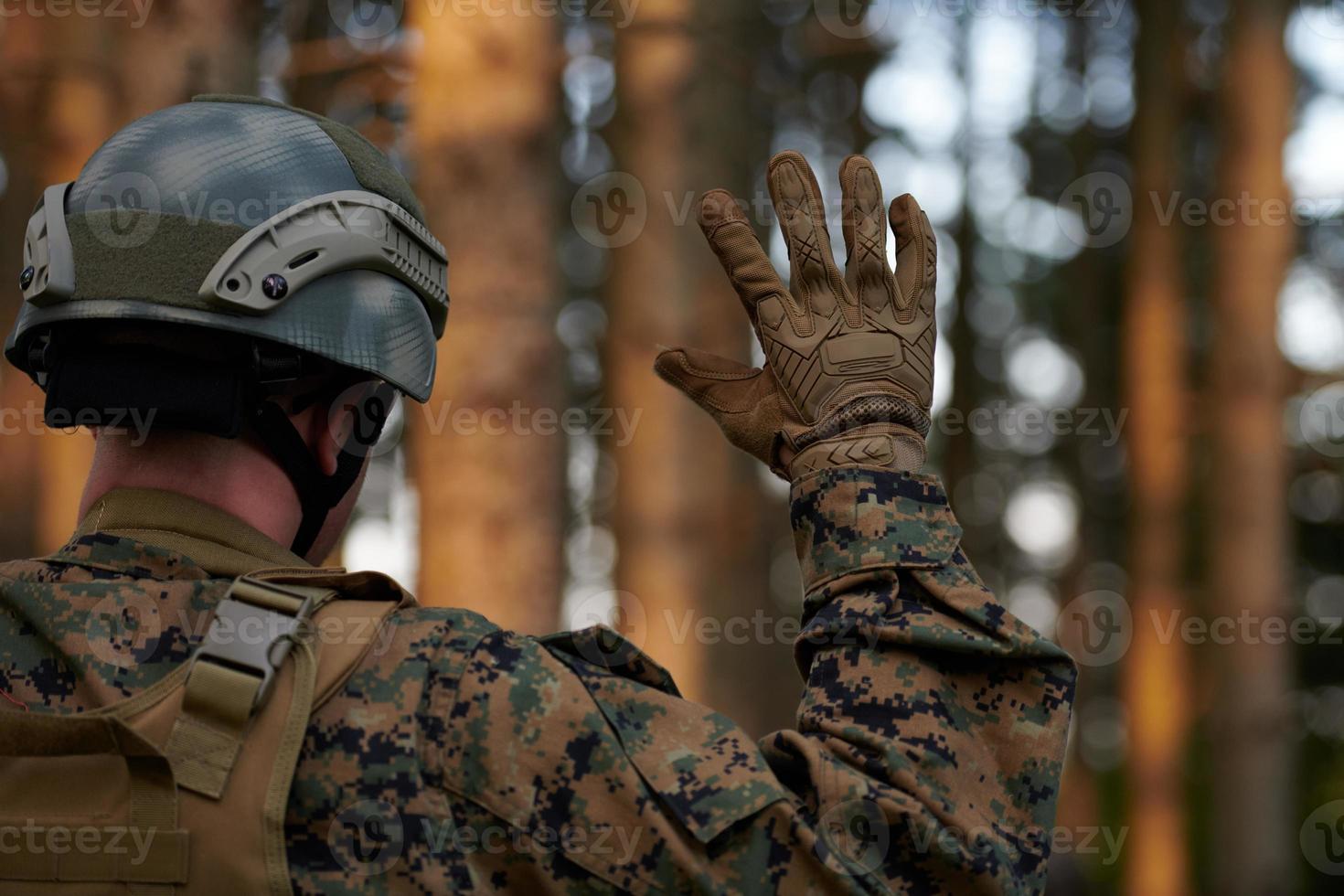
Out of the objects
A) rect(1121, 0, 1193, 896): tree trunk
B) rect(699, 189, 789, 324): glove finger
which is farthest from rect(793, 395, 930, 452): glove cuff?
rect(1121, 0, 1193, 896): tree trunk

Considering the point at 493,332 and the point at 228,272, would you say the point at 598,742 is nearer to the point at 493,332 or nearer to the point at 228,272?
the point at 228,272

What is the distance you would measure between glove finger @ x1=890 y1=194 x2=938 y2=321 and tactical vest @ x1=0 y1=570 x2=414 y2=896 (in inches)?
42.7

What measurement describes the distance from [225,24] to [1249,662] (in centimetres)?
774

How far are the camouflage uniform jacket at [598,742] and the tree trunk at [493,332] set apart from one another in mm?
2056

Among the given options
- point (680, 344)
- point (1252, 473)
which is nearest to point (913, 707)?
point (680, 344)

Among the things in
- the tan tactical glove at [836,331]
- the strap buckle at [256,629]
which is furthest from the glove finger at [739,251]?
the strap buckle at [256,629]

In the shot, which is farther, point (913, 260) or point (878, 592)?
point (913, 260)

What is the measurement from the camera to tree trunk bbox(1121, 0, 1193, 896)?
10766 millimetres

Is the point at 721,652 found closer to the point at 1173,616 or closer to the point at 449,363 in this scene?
the point at 449,363

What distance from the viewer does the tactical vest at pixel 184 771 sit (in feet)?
5.24

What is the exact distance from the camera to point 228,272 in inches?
76.4

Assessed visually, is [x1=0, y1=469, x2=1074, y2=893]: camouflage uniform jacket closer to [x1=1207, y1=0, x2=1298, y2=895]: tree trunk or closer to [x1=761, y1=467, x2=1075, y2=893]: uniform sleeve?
[x1=761, y1=467, x2=1075, y2=893]: uniform sleeve

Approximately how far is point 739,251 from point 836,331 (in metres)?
0.22

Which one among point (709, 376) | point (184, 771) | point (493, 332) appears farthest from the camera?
point (493, 332)
